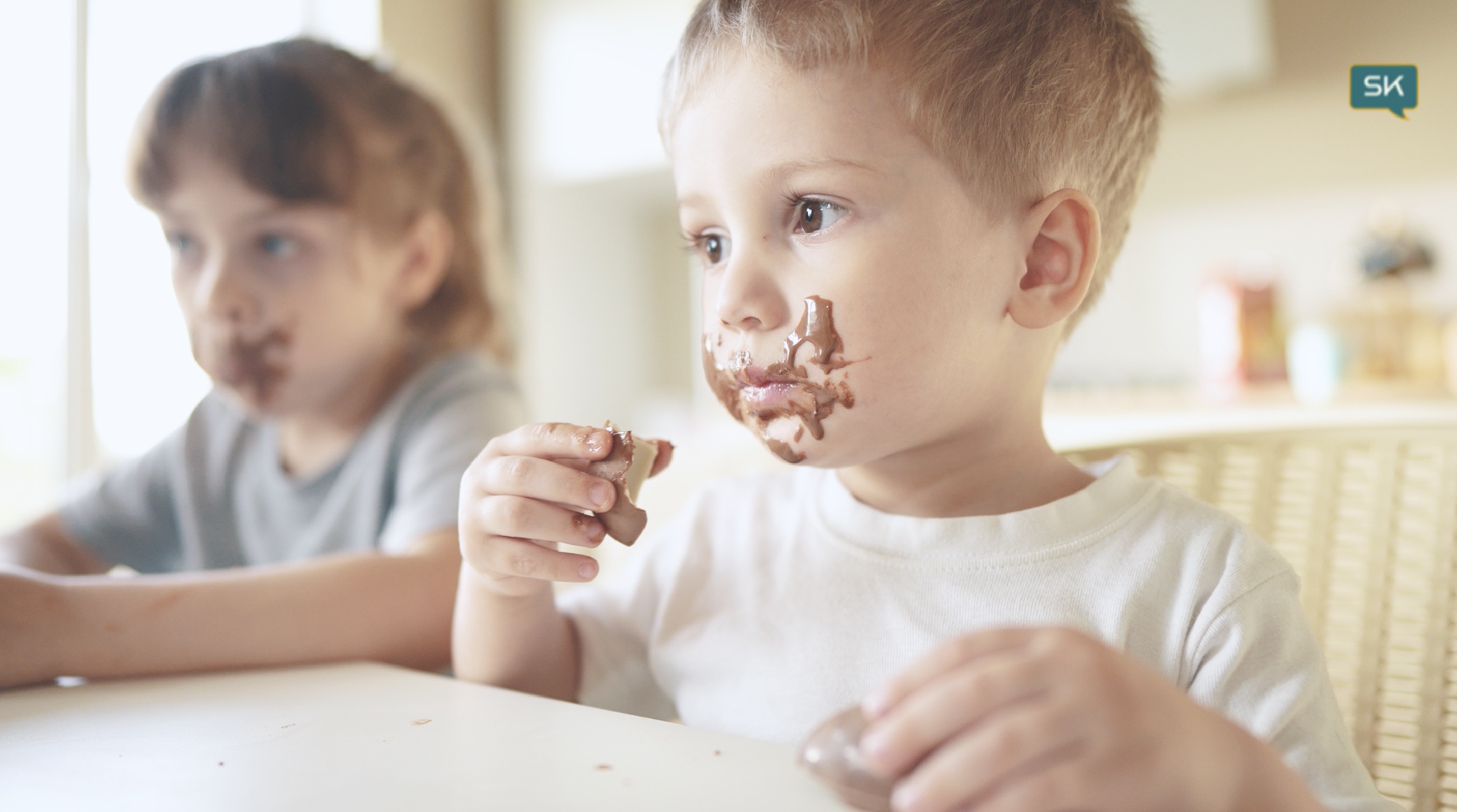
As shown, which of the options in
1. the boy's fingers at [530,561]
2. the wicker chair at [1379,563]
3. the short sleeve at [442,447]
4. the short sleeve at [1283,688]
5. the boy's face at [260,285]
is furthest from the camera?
the boy's face at [260,285]

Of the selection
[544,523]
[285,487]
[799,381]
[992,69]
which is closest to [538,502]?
[544,523]

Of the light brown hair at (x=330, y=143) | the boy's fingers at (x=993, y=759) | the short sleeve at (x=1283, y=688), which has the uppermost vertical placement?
the light brown hair at (x=330, y=143)

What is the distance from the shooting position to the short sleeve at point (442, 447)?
899 mm

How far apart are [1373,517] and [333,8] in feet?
10.1

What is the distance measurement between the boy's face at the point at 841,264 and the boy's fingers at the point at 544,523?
123 millimetres

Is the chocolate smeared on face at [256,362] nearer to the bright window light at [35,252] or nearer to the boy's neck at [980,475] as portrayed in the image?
the boy's neck at [980,475]

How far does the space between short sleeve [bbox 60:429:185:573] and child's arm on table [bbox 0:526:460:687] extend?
0.54 metres

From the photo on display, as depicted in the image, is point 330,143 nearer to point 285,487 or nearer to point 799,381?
point 285,487

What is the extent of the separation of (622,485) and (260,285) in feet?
2.00

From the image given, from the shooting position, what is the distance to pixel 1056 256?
2.13ft

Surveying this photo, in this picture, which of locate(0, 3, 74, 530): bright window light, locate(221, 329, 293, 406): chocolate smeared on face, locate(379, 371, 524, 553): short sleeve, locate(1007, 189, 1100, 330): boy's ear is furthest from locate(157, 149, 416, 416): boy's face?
locate(0, 3, 74, 530): bright window light

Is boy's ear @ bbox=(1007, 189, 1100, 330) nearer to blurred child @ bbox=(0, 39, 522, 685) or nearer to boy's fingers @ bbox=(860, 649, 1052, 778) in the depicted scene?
boy's fingers @ bbox=(860, 649, 1052, 778)

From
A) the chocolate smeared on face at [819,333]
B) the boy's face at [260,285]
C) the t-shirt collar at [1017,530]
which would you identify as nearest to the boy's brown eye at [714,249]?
the chocolate smeared on face at [819,333]

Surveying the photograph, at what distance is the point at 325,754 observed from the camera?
477 mm
